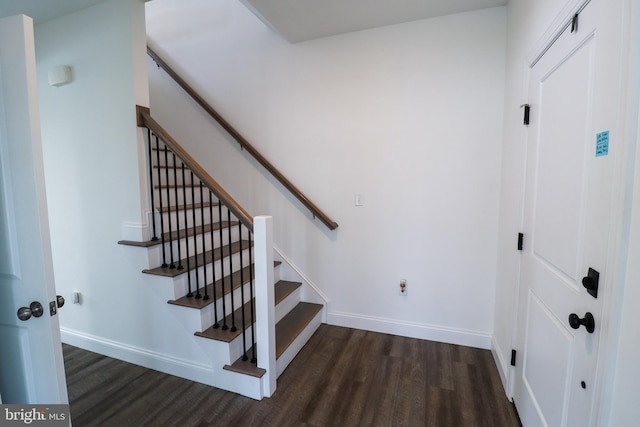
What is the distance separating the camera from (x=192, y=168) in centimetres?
194

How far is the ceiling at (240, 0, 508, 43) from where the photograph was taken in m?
2.07

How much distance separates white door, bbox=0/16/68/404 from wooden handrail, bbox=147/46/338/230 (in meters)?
1.79

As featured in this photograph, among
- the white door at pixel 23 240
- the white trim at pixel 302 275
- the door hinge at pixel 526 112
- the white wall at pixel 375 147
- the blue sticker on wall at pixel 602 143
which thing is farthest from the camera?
the white trim at pixel 302 275

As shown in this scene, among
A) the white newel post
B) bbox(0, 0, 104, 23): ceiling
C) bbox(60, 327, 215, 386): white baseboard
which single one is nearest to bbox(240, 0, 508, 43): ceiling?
bbox(0, 0, 104, 23): ceiling

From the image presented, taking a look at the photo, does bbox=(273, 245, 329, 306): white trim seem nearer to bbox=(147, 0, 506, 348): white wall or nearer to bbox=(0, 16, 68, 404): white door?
bbox=(147, 0, 506, 348): white wall

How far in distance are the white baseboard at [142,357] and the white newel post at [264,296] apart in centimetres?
41

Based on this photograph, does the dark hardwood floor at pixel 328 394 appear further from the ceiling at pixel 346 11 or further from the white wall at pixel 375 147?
the ceiling at pixel 346 11

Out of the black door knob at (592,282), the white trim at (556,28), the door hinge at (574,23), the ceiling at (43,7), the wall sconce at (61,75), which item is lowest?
the black door knob at (592,282)

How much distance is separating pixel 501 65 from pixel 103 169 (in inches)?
118

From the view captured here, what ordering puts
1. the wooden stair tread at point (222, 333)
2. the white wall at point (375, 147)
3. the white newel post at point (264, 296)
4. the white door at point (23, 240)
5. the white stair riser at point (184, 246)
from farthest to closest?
the white wall at point (375, 147) → the white stair riser at point (184, 246) → the wooden stair tread at point (222, 333) → the white newel post at point (264, 296) → the white door at point (23, 240)

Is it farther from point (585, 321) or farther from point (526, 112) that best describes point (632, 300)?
point (526, 112)

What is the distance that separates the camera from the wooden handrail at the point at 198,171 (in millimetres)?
1821

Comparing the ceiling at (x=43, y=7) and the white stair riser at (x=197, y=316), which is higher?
the ceiling at (x=43, y=7)

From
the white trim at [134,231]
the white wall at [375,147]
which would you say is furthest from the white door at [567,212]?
the white trim at [134,231]
